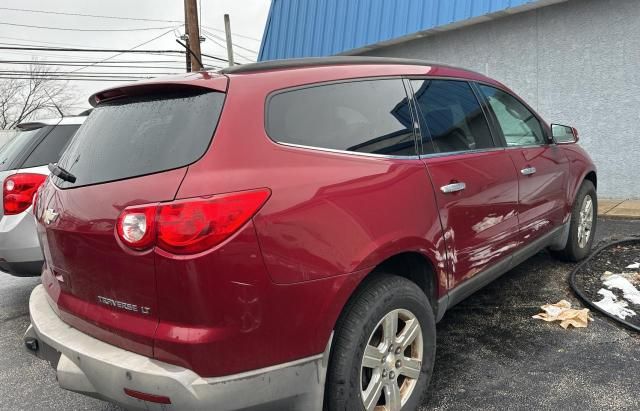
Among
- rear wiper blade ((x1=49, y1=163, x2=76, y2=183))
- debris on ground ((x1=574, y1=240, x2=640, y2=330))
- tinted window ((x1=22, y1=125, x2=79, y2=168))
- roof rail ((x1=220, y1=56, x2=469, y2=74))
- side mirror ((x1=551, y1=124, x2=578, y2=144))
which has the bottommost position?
debris on ground ((x1=574, y1=240, x2=640, y2=330))

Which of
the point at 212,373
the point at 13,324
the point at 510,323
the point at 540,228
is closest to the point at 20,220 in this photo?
the point at 13,324

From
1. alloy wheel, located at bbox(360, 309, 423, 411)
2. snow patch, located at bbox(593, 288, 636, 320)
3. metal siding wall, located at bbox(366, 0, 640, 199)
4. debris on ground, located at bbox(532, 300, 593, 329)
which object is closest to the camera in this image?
alloy wheel, located at bbox(360, 309, 423, 411)

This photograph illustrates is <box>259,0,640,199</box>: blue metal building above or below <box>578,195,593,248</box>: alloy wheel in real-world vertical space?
above

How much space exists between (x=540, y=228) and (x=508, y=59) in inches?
224

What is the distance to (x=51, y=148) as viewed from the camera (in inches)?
169

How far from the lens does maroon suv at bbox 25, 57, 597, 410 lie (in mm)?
1791

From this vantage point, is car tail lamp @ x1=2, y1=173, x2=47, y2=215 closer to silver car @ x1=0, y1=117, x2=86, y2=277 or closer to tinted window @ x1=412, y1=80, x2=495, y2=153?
silver car @ x1=0, y1=117, x2=86, y2=277

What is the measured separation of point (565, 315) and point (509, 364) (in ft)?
2.89

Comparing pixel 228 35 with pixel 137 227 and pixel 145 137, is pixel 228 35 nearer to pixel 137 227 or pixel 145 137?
pixel 145 137

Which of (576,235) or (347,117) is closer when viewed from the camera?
(347,117)

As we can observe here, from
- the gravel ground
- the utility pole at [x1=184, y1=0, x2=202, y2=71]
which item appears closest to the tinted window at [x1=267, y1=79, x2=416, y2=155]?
the gravel ground

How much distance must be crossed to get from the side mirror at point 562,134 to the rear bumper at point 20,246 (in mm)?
4281

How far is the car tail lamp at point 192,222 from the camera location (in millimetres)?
1749

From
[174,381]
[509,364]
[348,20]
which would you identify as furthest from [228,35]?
[174,381]
